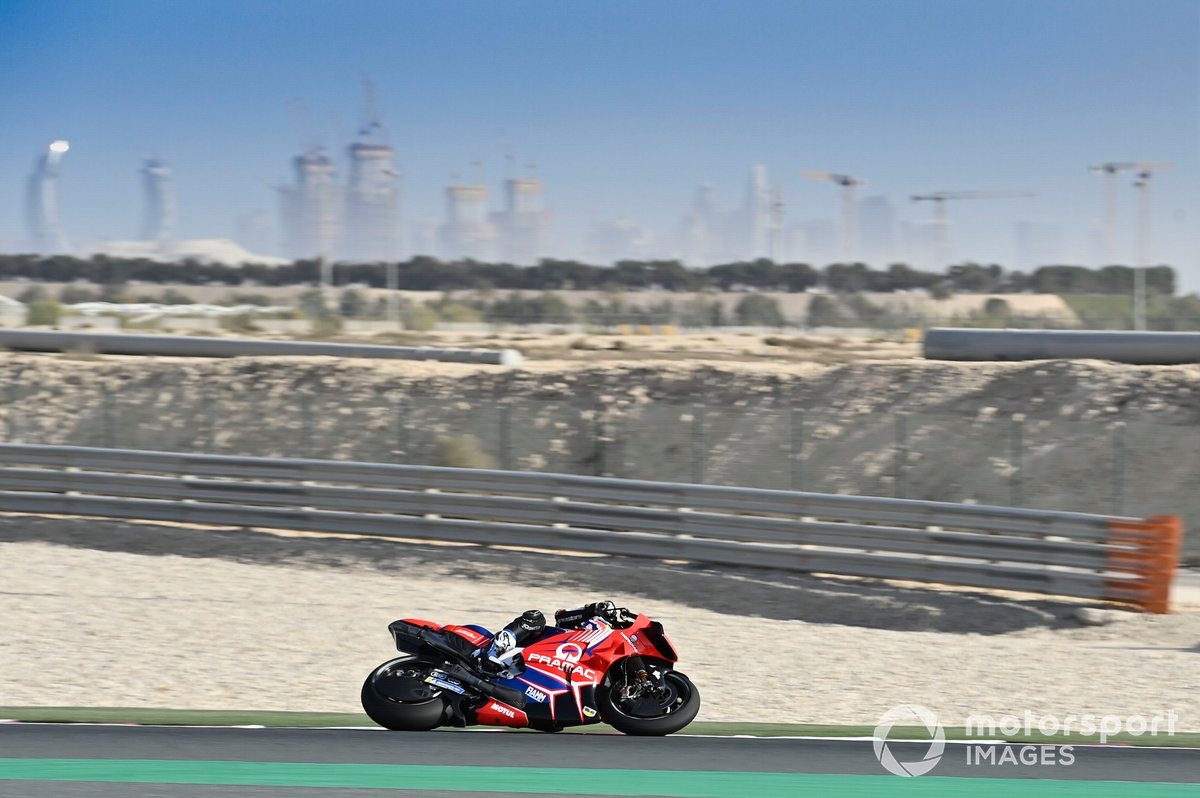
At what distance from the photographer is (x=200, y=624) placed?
13969 millimetres

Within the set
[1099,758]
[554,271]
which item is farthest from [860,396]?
[554,271]

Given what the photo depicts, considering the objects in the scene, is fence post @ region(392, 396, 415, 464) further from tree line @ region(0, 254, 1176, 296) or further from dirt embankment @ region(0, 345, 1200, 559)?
tree line @ region(0, 254, 1176, 296)

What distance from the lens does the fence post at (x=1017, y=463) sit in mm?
19453

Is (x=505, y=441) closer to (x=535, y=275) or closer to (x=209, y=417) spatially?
(x=209, y=417)

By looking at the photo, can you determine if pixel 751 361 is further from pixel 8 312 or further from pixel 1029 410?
pixel 8 312

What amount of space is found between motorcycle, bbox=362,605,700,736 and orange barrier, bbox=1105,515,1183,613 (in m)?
9.70

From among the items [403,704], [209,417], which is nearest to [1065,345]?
[209,417]

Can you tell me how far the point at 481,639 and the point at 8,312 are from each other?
6485cm

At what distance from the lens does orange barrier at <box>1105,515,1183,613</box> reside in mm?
15406

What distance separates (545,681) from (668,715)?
772 millimetres

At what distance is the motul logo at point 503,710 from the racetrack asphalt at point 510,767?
212 millimetres

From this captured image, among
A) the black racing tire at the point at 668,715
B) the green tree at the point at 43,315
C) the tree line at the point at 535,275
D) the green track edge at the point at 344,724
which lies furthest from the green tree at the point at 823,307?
the black racing tire at the point at 668,715

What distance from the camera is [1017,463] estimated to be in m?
21.4

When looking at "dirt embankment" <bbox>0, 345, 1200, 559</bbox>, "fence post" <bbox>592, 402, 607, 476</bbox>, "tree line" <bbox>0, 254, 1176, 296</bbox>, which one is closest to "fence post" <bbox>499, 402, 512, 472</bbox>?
"dirt embankment" <bbox>0, 345, 1200, 559</bbox>
